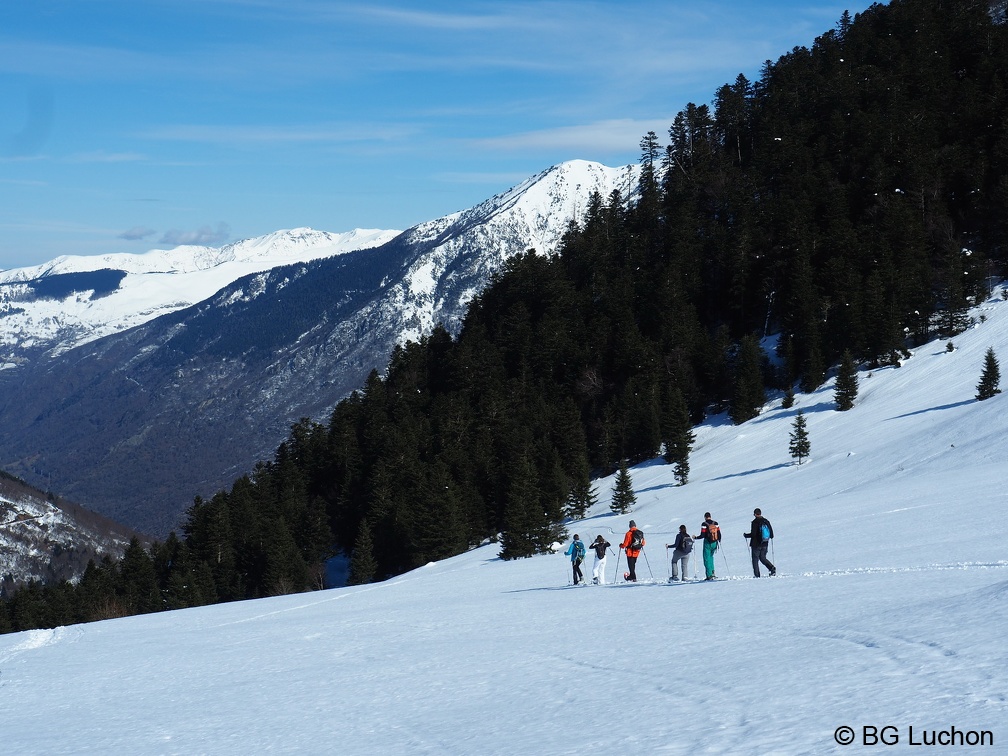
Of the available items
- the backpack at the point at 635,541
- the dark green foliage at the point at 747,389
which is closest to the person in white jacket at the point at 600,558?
Result: the backpack at the point at 635,541

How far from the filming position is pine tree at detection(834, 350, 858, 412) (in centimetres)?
5831

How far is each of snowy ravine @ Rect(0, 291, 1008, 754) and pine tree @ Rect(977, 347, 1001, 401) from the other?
17175 millimetres

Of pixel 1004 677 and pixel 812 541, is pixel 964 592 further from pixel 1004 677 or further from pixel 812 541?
pixel 812 541

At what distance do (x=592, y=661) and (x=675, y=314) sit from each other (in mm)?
70012

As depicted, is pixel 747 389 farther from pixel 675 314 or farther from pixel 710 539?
pixel 710 539

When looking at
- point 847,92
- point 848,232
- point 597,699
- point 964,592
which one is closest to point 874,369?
point 848,232

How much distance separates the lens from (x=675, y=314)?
81.1m

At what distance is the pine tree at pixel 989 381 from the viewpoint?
48.6m

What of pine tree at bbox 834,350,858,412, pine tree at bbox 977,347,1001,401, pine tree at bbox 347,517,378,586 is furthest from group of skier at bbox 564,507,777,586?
pine tree at bbox 834,350,858,412

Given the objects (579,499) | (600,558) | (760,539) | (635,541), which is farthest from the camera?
(579,499)

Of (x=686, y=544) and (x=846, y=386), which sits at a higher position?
(x=846, y=386)

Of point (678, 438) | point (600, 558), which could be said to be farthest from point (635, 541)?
point (678, 438)

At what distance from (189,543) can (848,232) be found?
60721 millimetres

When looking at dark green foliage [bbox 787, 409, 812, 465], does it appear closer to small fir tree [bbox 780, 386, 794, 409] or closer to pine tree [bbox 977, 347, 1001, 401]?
pine tree [bbox 977, 347, 1001, 401]
